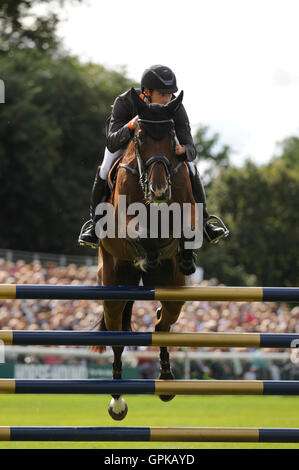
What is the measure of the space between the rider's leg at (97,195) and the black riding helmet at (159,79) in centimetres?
67

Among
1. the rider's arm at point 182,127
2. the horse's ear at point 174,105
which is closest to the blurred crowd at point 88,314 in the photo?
the rider's arm at point 182,127

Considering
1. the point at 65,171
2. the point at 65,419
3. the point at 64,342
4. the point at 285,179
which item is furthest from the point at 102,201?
the point at 285,179

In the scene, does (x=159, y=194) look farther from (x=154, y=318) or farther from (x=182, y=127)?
(x=154, y=318)

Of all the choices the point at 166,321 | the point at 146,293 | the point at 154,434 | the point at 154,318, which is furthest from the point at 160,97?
the point at 154,318

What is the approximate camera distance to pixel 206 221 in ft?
19.5

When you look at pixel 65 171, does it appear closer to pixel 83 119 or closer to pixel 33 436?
pixel 83 119

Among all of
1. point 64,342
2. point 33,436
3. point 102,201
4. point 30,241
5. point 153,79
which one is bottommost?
point 33,436

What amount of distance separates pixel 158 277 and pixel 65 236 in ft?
90.6

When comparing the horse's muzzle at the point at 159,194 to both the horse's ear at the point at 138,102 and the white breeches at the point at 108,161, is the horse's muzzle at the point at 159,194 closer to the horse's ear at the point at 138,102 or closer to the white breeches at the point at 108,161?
the horse's ear at the point at 138,102

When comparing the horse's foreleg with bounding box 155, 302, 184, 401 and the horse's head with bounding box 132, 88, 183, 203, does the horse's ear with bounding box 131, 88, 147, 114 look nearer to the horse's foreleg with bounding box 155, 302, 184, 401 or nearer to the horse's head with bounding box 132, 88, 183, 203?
the horse's head with bounding box 132, 88, 183, 203

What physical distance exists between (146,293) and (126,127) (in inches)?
57.3

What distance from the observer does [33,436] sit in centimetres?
464

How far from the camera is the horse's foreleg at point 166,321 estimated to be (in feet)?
20.7

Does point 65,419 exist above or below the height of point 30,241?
below
